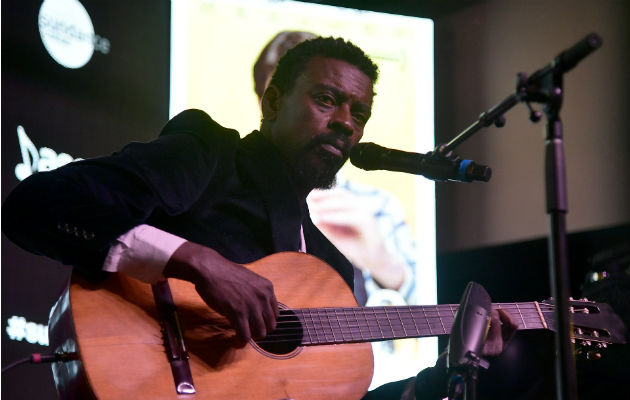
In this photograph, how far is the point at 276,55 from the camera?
3.97 m

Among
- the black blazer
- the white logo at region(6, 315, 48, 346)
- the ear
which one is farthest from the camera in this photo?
the white logo at region(6, 315, 48, 346)

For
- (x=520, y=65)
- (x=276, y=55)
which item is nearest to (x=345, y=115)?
(x=276, y=55)

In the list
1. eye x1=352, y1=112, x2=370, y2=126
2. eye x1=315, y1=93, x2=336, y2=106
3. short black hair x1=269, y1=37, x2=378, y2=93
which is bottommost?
eye x1=352, y1=112, x2=370, y2=126

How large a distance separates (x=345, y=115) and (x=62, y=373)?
1367 millimetres

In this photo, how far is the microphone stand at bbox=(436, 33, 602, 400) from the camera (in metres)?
1.60

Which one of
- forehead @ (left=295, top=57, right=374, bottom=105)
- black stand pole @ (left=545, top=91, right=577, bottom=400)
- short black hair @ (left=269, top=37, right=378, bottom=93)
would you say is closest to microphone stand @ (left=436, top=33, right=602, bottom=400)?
black stand pole @ (left=545, top=91, right=577, bottom=400)

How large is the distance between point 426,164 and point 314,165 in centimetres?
93

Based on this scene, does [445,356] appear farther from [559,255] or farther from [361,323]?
[559,255]

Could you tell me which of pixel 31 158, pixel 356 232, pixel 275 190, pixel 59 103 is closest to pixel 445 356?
pixel 275 190

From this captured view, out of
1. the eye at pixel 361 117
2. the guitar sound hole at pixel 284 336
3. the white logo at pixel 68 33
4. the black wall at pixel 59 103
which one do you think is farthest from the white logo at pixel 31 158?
the guitar sound hole at pixel 284 336

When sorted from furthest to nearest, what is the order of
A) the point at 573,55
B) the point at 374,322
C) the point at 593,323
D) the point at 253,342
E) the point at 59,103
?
the point at 59,103
the point at 593,323
the point at 374,322
the point at 253,342
the point at 573,55

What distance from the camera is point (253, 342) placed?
7.23 ft

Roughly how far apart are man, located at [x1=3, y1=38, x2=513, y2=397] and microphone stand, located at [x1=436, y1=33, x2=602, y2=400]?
0.82 meters

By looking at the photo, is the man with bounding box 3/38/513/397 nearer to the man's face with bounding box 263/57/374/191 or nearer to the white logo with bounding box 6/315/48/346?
the man's face with bounding box 263/57/374/191
